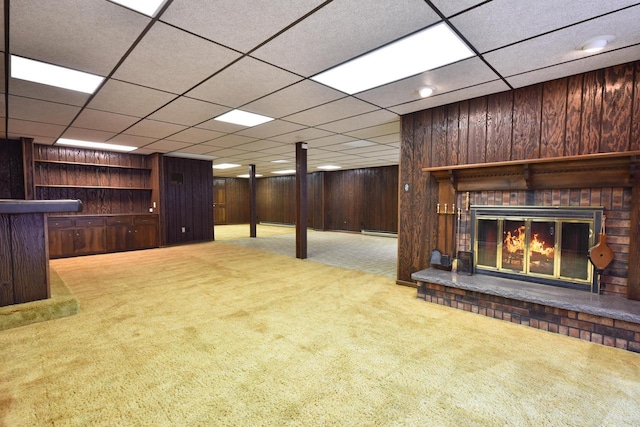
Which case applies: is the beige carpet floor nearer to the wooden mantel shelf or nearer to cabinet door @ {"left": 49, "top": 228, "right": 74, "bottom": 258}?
the wooden mantel shelf

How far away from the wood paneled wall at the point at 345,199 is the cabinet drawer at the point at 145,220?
6056 millimetres

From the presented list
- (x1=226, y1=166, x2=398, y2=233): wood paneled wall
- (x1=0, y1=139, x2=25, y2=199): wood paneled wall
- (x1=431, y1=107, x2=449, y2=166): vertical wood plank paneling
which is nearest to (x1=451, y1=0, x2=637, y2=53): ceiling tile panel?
(x1=431, y1=107, x2=449, y2=166): vertical wood plank paneling

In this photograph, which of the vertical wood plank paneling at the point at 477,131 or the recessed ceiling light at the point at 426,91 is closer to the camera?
the recessed ceiling light at the point at 426,91

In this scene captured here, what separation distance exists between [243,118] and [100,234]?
4.73 meters

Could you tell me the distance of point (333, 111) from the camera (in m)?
3.91

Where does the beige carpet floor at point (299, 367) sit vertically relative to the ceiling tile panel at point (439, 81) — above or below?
below

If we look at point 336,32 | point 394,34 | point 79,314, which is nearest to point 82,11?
point 336,32

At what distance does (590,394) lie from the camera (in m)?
1.80

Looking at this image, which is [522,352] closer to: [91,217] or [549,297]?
[549,297]

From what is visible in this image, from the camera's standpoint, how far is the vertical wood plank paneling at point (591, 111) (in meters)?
2.70

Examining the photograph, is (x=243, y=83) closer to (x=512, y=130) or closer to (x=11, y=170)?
(x=512, y=130)

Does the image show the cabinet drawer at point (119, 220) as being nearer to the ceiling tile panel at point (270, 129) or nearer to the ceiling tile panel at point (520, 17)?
the ceiling tile panel at point (270, 129)

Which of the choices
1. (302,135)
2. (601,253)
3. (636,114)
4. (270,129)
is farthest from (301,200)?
(636,114)

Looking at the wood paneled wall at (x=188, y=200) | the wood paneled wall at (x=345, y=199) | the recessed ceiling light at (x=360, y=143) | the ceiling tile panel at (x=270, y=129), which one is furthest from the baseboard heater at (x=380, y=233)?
the ceiling tile panel at (x=270, y=129)
